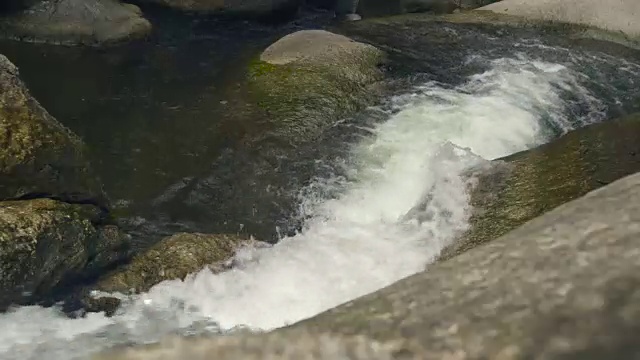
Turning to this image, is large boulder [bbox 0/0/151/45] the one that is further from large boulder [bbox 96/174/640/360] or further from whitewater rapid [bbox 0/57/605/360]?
large boulder [bbox 96/174/640/360]

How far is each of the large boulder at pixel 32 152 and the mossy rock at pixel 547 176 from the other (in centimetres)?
355

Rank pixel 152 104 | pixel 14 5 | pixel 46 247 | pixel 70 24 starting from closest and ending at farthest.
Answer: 1. pixel 46 247
2. pixel 152 104
3. pixel 70 24
4. pixel 14 5

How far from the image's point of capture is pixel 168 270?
19.5 feet

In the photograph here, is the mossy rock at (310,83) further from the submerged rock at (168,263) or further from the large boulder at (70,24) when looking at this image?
the large boulder at (70,24)

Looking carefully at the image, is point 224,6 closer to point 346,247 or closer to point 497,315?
point 346,247

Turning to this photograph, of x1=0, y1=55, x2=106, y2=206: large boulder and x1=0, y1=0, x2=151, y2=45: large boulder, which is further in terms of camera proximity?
x1=0, y1=0, x2=151, y2=45: large boulder

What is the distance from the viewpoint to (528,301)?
1.50 meters

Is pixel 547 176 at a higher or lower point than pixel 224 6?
higher

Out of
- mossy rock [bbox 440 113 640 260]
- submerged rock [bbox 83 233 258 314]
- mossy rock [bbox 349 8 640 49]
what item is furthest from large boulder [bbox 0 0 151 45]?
mossy rock [bbox 440 113 640 260]

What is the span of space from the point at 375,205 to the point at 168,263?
2550 millimetres

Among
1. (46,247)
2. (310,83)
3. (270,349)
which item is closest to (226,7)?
(310,83)

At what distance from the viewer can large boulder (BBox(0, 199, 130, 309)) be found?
5.05 meters

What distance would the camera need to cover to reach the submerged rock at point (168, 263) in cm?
571

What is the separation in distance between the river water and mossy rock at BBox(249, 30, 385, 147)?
0.44m
